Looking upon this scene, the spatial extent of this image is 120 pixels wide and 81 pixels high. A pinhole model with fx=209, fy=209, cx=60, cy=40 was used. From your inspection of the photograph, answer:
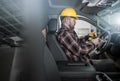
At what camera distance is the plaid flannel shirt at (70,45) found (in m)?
2.75

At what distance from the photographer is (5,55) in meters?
2.15

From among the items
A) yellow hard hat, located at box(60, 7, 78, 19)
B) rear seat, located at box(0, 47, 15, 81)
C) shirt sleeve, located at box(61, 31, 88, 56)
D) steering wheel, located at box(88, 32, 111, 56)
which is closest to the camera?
rear seat, located at box(0, 47, 15, 81)

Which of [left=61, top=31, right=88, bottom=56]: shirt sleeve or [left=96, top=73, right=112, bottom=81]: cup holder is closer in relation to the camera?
A: [left=61, top=31, right=88, bottom=56]: shirt sleeve

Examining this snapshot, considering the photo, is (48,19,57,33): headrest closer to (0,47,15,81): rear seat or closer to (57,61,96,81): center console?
(57,61,96,81): center console

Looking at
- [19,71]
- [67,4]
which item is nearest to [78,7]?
[67,4]

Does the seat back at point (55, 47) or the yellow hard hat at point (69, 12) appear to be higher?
the yellow hard hat at point (69, 12)

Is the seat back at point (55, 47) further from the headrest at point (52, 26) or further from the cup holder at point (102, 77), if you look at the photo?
the cup holder at point (102, 77)

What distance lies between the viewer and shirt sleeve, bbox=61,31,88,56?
9.01 feet

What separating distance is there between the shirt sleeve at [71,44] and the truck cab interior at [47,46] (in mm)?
129

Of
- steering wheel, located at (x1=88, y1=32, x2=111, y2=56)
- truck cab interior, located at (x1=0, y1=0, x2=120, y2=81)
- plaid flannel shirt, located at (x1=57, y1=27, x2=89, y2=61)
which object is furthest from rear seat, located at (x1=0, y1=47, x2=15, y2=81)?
steering wheel, located at (x1=88, y1=32, x2=111, y2=56)

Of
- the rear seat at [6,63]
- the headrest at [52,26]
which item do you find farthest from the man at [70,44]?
the rear seat at [6,63]

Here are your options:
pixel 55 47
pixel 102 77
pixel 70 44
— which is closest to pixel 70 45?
pixel 70 44

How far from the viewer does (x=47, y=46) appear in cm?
246

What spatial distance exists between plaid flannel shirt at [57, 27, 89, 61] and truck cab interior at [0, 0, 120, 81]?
0.11m
